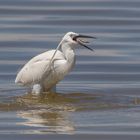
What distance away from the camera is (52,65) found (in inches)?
543

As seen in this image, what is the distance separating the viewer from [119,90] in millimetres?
14102

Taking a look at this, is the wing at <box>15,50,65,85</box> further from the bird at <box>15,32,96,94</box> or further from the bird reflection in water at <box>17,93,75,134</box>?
the bird reflection in water at <box>17,93,75,134</box>

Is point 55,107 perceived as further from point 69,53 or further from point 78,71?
point 78,71

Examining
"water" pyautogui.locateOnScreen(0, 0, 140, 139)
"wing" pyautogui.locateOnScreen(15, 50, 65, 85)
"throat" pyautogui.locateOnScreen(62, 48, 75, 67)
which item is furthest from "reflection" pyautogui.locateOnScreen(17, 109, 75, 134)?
"throat" pyautogui.locateOnScreen(62, 48, 75, 67)

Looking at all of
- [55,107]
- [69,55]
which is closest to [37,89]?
[69,55]

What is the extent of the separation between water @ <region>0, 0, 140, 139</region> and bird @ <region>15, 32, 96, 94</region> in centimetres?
23

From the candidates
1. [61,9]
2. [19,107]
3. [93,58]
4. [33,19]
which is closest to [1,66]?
[93,58]

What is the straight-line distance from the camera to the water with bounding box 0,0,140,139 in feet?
36.3

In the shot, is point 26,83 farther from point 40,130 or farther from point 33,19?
point 33,19

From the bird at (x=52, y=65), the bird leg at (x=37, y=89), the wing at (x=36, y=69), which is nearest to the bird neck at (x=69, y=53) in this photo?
the bird at (x=52, y=65)

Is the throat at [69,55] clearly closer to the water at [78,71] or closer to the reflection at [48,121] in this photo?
the water at [78,71]

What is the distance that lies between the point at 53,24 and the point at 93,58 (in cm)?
326

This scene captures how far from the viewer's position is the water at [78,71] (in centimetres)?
1105

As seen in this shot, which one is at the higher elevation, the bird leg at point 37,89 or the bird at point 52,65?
the bird at point 52,65
